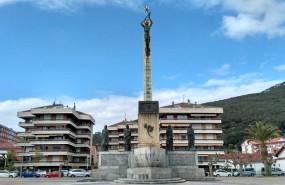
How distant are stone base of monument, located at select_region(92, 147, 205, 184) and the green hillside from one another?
8992 centimetres

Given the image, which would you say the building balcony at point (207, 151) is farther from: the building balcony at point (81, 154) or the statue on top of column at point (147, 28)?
the statue on top of column at point (147, 28)

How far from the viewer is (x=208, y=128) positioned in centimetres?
7538

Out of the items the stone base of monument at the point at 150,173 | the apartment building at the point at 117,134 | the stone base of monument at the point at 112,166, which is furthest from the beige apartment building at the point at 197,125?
the stone base of monument at the point at 150,173

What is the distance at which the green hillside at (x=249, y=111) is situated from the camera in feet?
387

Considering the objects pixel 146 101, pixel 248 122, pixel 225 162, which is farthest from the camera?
pixel 248 122

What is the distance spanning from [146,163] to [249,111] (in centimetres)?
12693

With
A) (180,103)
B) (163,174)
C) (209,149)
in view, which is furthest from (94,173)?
(180,103)

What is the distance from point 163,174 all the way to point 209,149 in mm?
51503

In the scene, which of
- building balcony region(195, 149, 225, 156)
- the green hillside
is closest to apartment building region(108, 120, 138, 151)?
building balcony region(195, 149, 225, 156)

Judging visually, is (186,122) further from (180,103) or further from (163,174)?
(163,174)

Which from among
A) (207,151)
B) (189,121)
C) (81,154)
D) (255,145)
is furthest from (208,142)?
(255,145)

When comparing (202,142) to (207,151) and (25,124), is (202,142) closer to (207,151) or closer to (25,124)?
(207,151)

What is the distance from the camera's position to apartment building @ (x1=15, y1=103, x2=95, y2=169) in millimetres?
71500

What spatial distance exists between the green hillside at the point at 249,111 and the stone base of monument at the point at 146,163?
8992 centimetres
